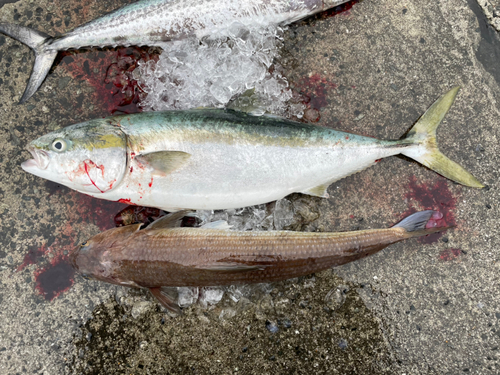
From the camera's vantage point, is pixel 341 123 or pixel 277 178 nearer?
pixel 277 178

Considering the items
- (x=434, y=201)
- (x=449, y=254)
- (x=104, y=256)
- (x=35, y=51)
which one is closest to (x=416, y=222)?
(x=434, y=201)

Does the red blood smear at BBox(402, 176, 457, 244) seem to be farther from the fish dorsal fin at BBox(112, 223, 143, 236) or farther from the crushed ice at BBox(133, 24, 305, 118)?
the fish dorsal fin at BBox(112, 223, 143, 236)

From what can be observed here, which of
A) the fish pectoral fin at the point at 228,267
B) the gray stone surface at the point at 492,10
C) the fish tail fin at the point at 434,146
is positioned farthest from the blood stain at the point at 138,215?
the gray stone surface at the point at 492,10

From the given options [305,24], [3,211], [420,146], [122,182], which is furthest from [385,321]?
[3,211]

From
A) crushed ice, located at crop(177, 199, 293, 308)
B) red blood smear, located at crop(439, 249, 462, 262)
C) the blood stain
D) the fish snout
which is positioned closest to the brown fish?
crushed ice, located at crop(177, 199, 293, 308)

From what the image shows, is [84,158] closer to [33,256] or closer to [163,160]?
[163,160]

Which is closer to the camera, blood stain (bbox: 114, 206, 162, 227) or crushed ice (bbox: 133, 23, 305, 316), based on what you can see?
crushed ice (bbox: 133, 23, 305, 316)

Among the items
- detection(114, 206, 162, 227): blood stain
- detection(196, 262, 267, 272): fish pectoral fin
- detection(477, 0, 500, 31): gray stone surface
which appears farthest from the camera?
detection(477, 0, 500, 31): gray stone surface

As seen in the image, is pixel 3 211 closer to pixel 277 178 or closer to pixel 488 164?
pixel 277 178
